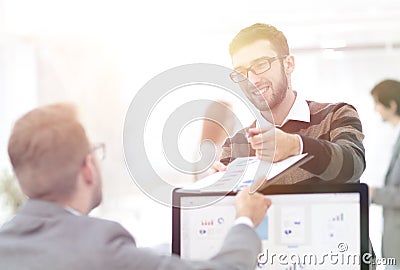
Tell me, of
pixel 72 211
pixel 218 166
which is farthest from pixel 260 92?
pixel 72 211

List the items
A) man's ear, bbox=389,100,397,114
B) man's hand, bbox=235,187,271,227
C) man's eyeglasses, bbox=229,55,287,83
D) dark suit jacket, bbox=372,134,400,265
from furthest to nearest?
1. man's ear, bbox=389,100,397,114
2. dark suit jacket, bbox=372,134,400,265
3. man's eyeglasses, bbox=229,55,287,83
4. man's hand, bbox=235,187,271,227

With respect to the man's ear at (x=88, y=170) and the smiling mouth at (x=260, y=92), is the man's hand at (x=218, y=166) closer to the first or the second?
the smiling mouth at (x=260, y=92)

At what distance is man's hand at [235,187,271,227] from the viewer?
82cm

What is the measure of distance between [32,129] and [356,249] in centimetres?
51

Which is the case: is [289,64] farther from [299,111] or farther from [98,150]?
[98,150]

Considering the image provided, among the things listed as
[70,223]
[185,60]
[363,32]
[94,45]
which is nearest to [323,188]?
[70,223]

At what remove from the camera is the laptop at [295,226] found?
834 mm

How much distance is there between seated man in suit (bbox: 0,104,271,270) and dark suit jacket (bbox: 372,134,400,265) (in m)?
0.43

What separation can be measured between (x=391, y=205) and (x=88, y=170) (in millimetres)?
829

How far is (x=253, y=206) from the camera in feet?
2.71

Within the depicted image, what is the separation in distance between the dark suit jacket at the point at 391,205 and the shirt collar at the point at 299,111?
21cm

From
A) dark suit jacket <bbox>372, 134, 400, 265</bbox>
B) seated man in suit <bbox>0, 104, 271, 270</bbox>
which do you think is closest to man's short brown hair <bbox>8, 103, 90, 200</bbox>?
seated man in suit <bbox>0, 104, 271, 270</bbox>

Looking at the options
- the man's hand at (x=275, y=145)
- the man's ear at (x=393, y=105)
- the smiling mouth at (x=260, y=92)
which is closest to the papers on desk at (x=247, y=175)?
the man's hand at (x=275, y=145)

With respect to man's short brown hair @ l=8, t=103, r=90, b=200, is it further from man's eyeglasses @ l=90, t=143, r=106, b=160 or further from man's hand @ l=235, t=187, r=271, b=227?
man's hand @ l=235, t=187, r=271, b=227
